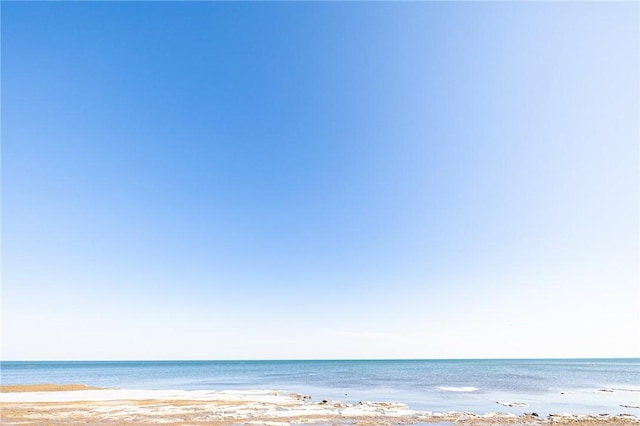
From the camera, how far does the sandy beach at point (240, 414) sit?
2630 cm

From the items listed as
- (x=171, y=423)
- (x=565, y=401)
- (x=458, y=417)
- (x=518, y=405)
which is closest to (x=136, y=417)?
(x=171, y=423)

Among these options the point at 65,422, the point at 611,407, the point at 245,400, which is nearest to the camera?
the point at 65,422

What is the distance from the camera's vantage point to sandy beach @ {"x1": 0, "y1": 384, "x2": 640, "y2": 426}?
Answer: 1035 inches

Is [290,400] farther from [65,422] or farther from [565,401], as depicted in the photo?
[565,401]

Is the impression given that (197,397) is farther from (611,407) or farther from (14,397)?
(611,407)

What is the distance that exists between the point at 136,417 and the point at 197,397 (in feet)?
43.4

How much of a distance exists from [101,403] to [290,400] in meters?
18.8

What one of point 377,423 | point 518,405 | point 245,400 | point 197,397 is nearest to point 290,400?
point 245,400

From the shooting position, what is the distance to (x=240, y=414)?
2884 cm

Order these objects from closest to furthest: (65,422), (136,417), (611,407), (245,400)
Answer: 1. (65,422)
2. (136,417)
3. (611,407)
4. (245,400)

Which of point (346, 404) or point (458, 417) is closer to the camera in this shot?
point (458, 417)

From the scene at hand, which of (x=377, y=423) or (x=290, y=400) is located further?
(x=290, y=400)

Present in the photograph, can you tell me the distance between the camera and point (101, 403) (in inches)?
1355

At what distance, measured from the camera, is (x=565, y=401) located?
3791cm
